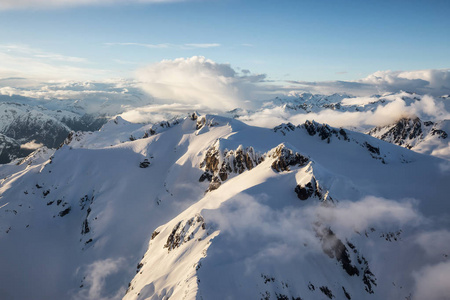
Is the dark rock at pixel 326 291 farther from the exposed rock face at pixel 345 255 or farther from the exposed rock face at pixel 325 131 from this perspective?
the exposed rock face at pixel 325 131

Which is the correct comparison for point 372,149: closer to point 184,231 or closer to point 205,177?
point 205,177

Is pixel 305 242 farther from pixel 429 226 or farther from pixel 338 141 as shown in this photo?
pixel 338 141

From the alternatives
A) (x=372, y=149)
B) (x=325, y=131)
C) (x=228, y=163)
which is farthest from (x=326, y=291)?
(x=325, y=131)

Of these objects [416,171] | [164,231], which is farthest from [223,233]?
[416,171]

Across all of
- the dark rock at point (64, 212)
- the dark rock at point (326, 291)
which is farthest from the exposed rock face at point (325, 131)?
the dark rock at point (64, 212)

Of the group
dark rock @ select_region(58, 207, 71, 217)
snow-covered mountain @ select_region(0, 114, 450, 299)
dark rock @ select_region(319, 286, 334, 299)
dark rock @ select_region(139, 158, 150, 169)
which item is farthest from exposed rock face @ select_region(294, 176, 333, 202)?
dark rock @ select_region(58, 207, 71, 217)

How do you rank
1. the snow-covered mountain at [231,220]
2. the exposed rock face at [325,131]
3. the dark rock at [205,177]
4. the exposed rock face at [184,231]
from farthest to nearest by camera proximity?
the exposed rock face at [325,131] → the dark rock at [205,177] → the exposed rock face at [184,231] → the snow-covered mountain at [231,220]

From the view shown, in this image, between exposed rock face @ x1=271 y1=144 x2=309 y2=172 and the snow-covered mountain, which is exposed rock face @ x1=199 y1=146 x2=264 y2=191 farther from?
exposed rock face @ x1=271 y1=144 x2=309 y2=172

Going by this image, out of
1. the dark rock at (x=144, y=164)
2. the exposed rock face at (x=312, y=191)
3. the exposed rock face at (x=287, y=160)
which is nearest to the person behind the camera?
the exposed rock face at (x=312, y=191)
